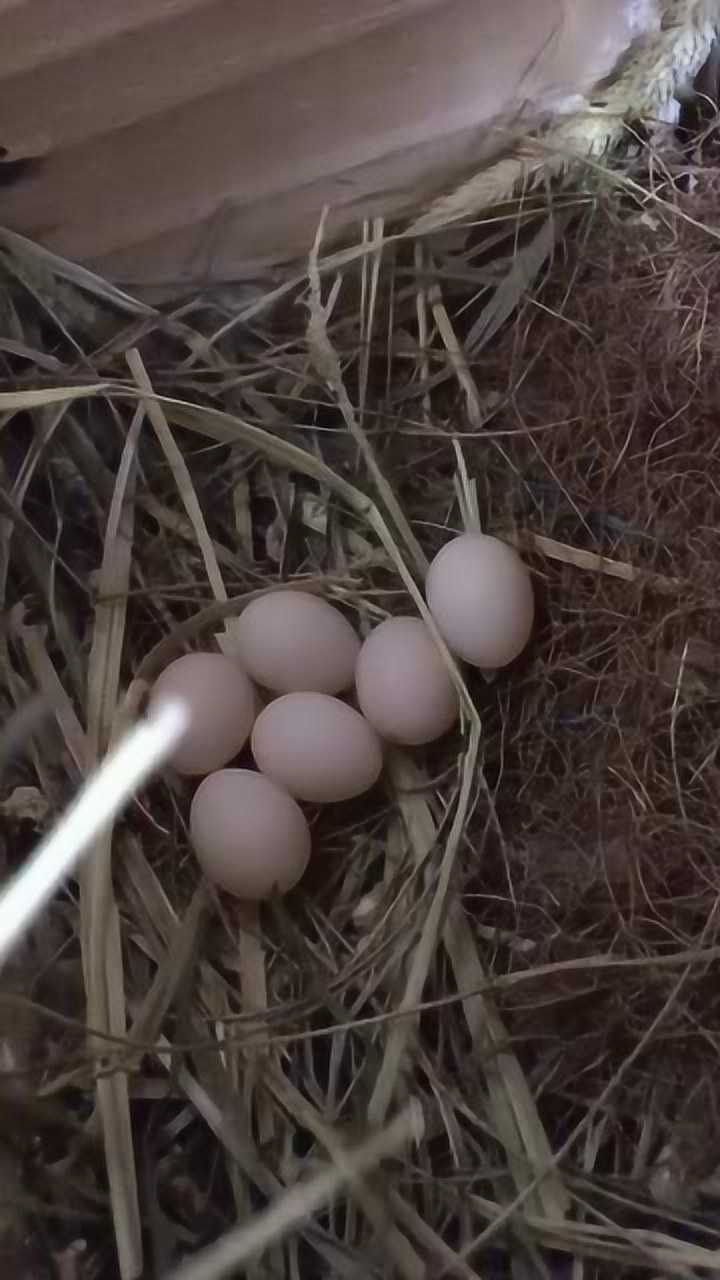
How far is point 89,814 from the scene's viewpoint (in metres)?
0.76

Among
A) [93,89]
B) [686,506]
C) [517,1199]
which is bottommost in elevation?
[517,1199]

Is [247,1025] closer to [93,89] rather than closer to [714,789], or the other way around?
[714,789]

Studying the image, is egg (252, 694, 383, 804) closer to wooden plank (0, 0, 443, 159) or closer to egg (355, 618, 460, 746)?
egg (355, 618, 460, 746)

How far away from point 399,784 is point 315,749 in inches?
2.8

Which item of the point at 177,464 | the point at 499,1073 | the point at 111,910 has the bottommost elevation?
the point at 499,1073

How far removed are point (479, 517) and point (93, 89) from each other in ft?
1.17

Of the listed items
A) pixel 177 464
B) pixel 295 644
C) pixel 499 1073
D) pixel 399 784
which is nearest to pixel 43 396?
pixel 177 464

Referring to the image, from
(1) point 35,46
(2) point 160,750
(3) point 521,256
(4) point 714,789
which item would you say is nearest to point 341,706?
(2) point 160,750

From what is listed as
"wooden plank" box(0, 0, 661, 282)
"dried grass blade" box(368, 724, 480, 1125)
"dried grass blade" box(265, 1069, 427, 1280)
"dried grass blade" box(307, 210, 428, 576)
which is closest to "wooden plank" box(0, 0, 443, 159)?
"wooden plank" box(0, 0, 661, 282)

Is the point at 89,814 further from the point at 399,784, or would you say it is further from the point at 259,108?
the point at 259,108

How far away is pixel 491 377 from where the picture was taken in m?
0.91

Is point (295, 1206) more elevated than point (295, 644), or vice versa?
point (295, 644)

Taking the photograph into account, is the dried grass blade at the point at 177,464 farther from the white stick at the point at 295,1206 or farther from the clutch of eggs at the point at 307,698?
the white stick at the point at 295,1206

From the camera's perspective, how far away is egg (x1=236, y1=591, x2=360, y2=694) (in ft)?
2.62
